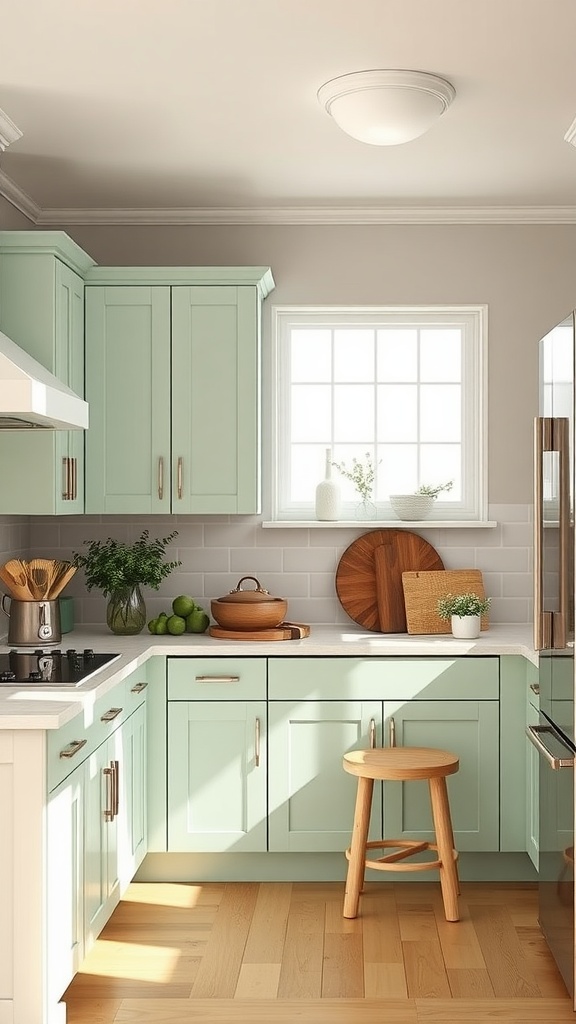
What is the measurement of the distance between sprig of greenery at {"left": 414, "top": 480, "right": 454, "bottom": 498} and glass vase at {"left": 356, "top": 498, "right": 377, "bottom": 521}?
199mm

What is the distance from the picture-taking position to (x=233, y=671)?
4145 millimetres

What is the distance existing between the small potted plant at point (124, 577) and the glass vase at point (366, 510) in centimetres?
88

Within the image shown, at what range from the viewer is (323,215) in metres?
4.68

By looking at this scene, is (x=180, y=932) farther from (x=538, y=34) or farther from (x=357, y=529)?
(x=538, y=34)

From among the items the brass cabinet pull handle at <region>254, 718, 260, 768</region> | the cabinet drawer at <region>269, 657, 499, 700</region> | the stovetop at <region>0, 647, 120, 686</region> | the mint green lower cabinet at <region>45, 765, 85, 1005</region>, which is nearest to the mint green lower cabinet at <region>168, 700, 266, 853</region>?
the brass cabinet pull handle at <region>254, 718, 260, 768</region>

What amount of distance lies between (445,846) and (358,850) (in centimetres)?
30

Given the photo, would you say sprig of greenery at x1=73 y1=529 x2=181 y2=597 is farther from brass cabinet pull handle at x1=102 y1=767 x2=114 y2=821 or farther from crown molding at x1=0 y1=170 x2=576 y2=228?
crown molding at x1=0 y1=170 x2=576 y2=228

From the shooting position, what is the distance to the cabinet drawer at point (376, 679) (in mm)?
4121

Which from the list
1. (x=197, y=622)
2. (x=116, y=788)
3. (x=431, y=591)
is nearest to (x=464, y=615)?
(x=431, y=591)

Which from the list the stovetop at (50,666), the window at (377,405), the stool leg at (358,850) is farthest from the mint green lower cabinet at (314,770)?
the window at (377,405)

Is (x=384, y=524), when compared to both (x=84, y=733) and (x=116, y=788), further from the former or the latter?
(x=84, y=733)

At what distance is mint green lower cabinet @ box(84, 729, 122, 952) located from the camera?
319 cm

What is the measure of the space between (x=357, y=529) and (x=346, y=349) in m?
0.79

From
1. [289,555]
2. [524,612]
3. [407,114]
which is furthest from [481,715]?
[407,114]
